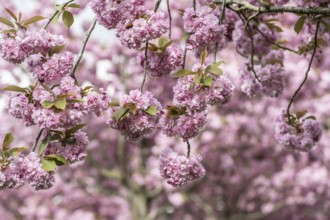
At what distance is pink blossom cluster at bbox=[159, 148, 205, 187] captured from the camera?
3.27 metres

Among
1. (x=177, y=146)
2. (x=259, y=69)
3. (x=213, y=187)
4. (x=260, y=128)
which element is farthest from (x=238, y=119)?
(x=259, y=69)

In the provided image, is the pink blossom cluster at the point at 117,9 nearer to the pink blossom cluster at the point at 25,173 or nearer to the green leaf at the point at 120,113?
the green leaf at the point at 120,113

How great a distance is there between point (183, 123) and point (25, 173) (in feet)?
2.81

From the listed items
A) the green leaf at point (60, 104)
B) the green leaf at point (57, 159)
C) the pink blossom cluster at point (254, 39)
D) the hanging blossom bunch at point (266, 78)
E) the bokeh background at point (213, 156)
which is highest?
the bokeh background at point (213, 156)

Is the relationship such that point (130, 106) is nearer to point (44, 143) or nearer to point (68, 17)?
point (44, 143)

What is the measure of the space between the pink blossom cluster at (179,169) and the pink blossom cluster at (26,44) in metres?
0.86

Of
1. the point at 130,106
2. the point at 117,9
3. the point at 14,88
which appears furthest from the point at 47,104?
the point at 117,9

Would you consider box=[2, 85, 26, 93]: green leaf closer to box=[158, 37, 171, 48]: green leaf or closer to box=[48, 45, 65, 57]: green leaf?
box=[48, 45, 65, 57]: green leaf

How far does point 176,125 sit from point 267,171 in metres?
12.4

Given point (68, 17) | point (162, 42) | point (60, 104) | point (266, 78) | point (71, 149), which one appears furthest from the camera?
point (266, 78)

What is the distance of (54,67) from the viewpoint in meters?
3.10

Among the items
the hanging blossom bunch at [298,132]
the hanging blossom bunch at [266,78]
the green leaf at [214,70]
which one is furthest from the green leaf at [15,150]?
the hanging blossom bunch at [266,78]

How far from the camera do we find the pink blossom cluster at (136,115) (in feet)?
10.2

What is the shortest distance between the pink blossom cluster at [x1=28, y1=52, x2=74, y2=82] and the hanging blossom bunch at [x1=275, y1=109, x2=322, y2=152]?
1.68 meters
